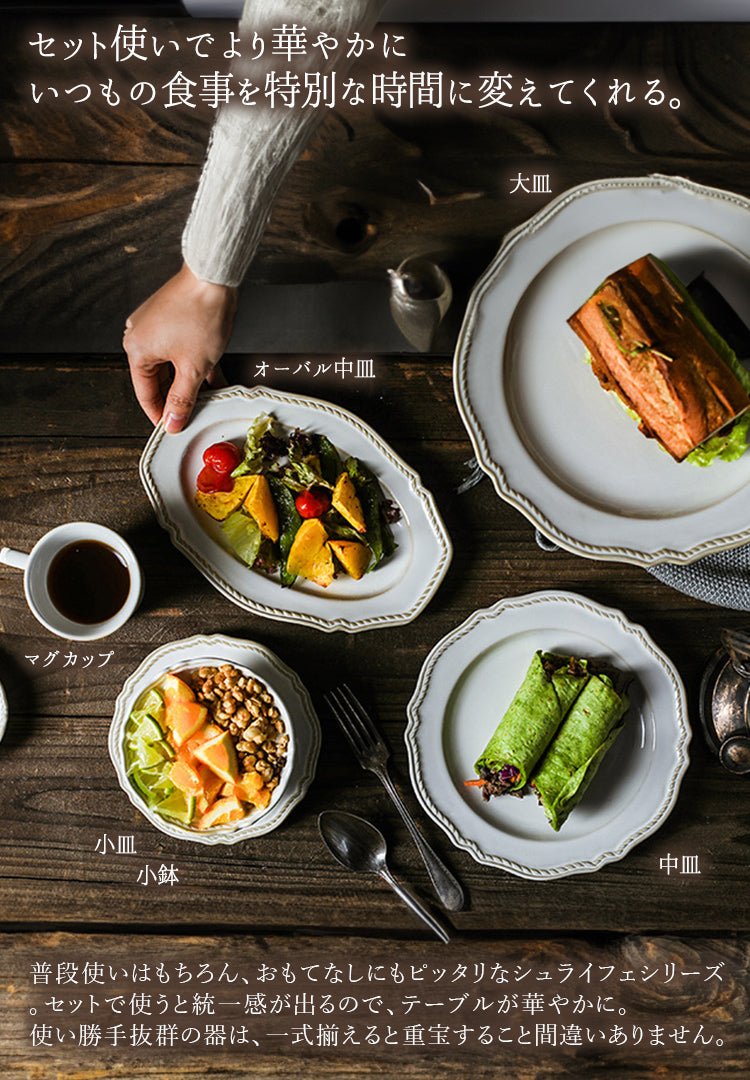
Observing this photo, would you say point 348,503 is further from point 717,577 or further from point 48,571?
point 717,577

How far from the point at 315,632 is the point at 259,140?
3.19ft

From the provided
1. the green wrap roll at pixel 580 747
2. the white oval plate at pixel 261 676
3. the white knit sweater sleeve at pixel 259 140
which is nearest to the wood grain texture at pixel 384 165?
the white knit sweater sleeve at pixel 259 140

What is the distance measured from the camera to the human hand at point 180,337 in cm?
145

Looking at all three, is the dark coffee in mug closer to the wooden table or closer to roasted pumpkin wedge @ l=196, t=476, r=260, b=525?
the wooden table

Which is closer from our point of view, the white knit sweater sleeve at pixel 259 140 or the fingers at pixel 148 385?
the white knit sweater sleeve at pixel 259 140

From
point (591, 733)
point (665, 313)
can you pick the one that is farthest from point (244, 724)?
point (665, 313)

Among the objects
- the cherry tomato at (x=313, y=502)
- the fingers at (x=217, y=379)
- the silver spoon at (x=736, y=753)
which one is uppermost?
the fingers at (x=217, y=379)

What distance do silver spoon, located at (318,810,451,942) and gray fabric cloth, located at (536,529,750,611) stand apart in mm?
833

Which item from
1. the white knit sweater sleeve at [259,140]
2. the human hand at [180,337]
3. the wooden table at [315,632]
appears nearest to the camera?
the white knit sweater sleeve at [259,140]

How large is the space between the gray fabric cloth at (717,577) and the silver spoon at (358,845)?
32.8 inches

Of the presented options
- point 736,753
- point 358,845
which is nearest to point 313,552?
point 358,845

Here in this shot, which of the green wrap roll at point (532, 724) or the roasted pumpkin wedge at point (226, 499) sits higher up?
the roasted pumpkin wedge at point (226, 499)

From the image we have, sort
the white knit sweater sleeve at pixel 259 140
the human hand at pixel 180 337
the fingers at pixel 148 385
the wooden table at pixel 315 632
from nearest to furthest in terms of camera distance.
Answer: the white knit sweater sleeve at pixel 259 140 → the human hand at pixel 180 337 → the fingers at pixel 148 385 → the wooden table at pixel 315 632

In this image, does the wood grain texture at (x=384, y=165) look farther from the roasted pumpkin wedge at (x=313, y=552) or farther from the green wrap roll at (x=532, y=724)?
the green wrap roll at (x=532, y=724)
